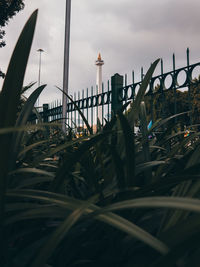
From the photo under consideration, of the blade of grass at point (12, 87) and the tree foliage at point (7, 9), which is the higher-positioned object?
the tree foliage at point (7, 9)

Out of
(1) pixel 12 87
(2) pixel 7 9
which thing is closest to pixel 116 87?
(1) pixel 12 87

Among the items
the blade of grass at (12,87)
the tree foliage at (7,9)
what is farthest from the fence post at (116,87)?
the tree foliage at (7,9)

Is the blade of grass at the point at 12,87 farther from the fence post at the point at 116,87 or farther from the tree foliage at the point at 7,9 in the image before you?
the tree foliage at the point at 7,9

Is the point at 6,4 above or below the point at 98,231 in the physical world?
above

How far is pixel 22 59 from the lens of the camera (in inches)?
14.5

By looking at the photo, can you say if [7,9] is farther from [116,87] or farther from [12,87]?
[12,87]

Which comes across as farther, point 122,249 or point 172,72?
point 172,72

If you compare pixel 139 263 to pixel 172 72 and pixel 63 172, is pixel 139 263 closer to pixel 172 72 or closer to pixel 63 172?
pixel 63 172

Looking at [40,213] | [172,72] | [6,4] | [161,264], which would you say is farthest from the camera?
[6,4]

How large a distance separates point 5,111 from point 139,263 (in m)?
0.25

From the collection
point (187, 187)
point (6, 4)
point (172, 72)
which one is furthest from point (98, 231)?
point (6, 4)

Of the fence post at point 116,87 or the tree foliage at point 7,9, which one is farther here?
the tree foliage at point 7,9

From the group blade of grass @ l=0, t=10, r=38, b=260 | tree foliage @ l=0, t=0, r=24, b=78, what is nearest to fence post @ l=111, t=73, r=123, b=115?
blade of grass @ l=0, t=10, r=38, b=260

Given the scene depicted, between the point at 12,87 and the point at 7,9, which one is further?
the point at 7,9
